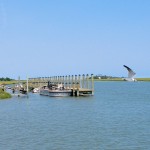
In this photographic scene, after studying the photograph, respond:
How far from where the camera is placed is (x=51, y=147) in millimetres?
35000

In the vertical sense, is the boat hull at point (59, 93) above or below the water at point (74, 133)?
above

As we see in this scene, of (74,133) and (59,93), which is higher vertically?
(59,93)

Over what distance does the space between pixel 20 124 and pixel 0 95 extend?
44.7 metres

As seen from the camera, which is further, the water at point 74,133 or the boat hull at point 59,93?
the boat hull at point 59,93

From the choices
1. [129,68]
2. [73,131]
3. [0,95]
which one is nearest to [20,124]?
[73,131]

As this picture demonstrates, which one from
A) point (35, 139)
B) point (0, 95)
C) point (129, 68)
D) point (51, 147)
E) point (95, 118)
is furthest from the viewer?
point (129, 68)

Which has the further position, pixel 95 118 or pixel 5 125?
pixel 95 118

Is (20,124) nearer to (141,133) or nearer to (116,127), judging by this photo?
(116,127)

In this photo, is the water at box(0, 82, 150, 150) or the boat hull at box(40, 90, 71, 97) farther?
the boat hull at box(40, 90, 71, 97)

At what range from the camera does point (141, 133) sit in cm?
4212

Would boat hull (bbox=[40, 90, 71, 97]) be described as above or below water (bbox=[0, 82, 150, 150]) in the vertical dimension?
above

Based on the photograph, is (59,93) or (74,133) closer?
(74,133)

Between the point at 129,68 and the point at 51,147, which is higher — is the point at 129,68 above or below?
above

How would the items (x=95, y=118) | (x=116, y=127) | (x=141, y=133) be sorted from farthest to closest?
(x=95, y=118) < (x=116, y=127) < (x=141, y=133)
